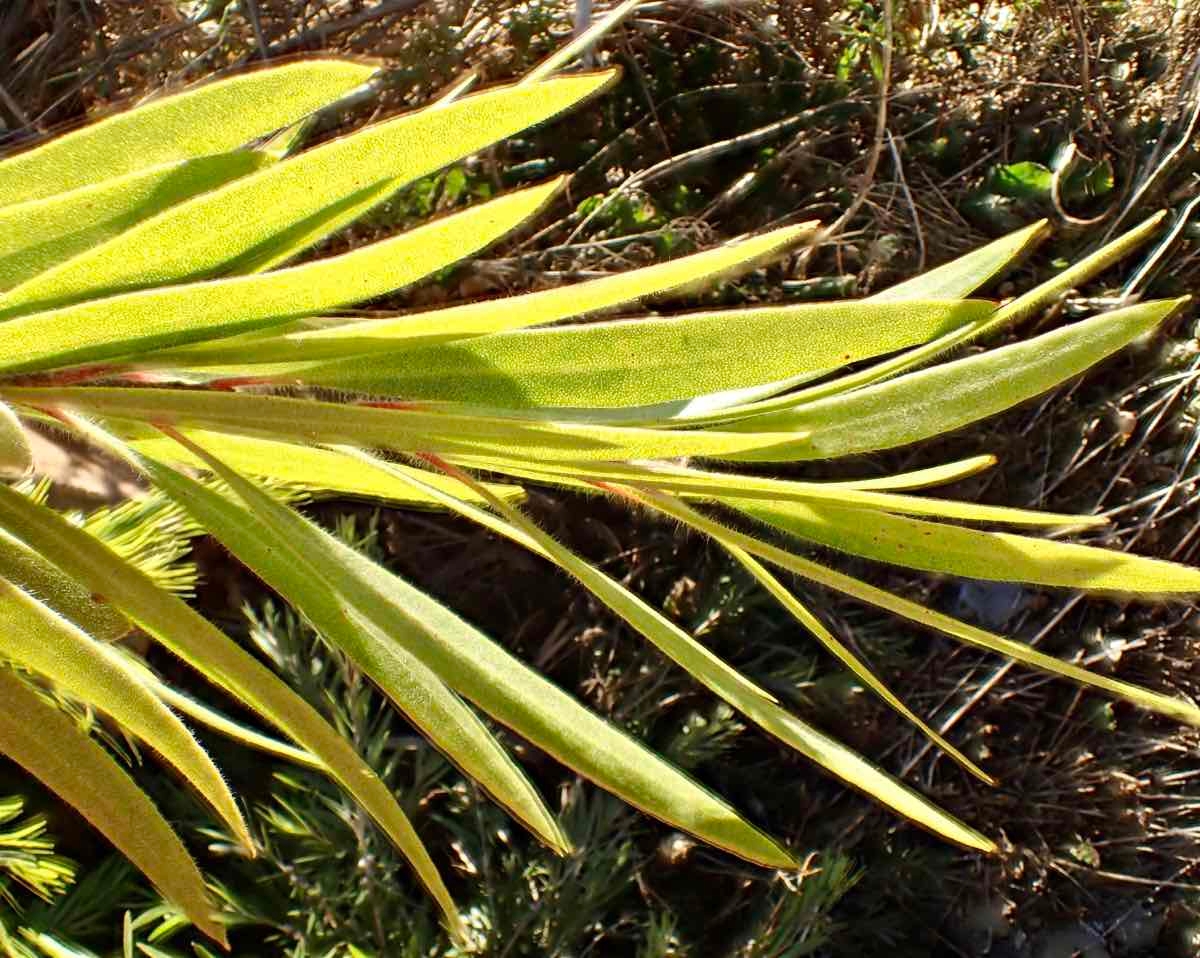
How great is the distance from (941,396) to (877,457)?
790 mm

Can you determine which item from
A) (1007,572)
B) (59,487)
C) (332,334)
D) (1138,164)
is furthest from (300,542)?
(1138,164)

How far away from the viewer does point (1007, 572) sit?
0.32m

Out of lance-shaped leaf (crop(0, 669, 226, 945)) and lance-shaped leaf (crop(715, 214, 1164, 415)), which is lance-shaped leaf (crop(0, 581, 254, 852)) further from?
lance-shaped leaf (crop(715, 214, 1164, 415))

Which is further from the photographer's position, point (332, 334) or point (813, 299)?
point (813, 299)

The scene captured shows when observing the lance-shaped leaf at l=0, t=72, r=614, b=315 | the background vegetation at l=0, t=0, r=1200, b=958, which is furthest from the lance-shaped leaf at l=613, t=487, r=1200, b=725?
the background vegetation at l=0, t=0, r=1200, b=958

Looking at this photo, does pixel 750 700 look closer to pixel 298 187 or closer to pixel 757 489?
pixel 757 489

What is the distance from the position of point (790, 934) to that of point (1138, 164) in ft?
2.65

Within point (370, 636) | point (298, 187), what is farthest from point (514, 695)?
point (298, 187)

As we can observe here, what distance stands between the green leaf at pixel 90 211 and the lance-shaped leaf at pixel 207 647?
0.17 feet

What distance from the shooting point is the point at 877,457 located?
112 centimetres

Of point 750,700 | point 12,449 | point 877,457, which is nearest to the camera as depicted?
point 12,449

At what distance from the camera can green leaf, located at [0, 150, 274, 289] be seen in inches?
12.3

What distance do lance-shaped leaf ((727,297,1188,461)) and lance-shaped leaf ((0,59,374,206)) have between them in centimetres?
16

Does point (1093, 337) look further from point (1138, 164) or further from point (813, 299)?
point (1138, 164)
